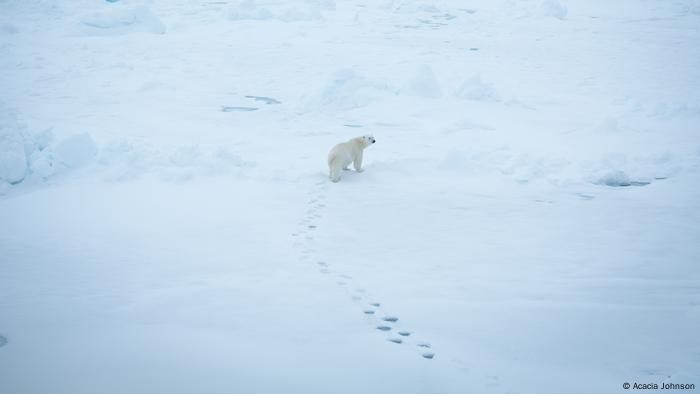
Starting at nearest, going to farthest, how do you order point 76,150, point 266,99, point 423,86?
1. point 76,150
2. point 423,86
3. point 266,99

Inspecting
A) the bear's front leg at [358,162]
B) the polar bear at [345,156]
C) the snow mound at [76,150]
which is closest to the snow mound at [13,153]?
the snow mound at [76,150]

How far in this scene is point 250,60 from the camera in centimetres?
1308

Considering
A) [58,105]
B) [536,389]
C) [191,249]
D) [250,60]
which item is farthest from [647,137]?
[58,105]

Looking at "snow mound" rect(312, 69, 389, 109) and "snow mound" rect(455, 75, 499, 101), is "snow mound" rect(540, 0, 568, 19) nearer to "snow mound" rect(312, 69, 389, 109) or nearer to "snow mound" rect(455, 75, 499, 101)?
"snow mound" rect(455, 75, 499, 101)

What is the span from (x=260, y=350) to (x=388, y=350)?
0.69 metres

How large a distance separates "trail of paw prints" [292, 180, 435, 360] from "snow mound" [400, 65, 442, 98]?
5643mm

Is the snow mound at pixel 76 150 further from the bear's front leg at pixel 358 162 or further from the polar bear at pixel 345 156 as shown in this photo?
the bear's front leg at pixel 358 162

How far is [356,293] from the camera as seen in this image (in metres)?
3.26

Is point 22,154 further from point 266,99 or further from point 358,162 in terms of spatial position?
point 266,99

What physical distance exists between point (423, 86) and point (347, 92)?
1633mm

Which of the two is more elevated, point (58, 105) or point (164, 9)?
point (164, 9)

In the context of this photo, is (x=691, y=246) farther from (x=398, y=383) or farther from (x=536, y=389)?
(x=398, y=383)

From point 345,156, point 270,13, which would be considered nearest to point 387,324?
point 345,156

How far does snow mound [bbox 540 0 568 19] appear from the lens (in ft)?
61.0
